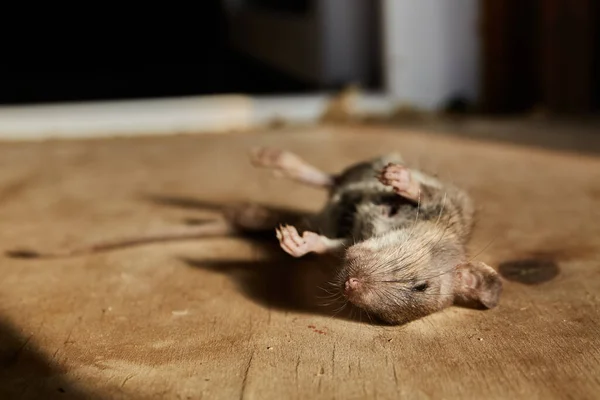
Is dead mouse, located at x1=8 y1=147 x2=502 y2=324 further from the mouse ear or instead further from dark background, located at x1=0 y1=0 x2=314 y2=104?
dark background, located at x1=0 y1=0 x2=314 y2=104

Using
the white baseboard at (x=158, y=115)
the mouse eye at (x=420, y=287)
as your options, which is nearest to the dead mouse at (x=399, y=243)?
the mouse eye at (x=420, y=287)

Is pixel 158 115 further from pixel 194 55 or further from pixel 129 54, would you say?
pixel 194 55

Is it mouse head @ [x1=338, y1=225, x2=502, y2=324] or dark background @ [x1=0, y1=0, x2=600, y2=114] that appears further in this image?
dark background @ [x1=0, y1=0, x2=600, y2=114]

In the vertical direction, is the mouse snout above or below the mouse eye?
above

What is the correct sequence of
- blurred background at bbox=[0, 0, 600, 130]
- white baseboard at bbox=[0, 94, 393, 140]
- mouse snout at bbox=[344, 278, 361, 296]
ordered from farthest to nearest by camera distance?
blurred background at bbox=[0, 0, 600, 130]
white baseboard at bbox=[0, 94, 393, 140]
mouse snout at bbox=[344, 278, 361, 296]

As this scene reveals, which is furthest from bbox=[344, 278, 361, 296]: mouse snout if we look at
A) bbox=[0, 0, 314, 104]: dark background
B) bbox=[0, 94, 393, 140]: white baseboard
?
bbox=[0, 0, 314, 104]: dark background

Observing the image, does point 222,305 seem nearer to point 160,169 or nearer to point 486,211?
point 486,211

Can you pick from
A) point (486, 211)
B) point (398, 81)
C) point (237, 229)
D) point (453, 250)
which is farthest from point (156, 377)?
point (398, 81)
